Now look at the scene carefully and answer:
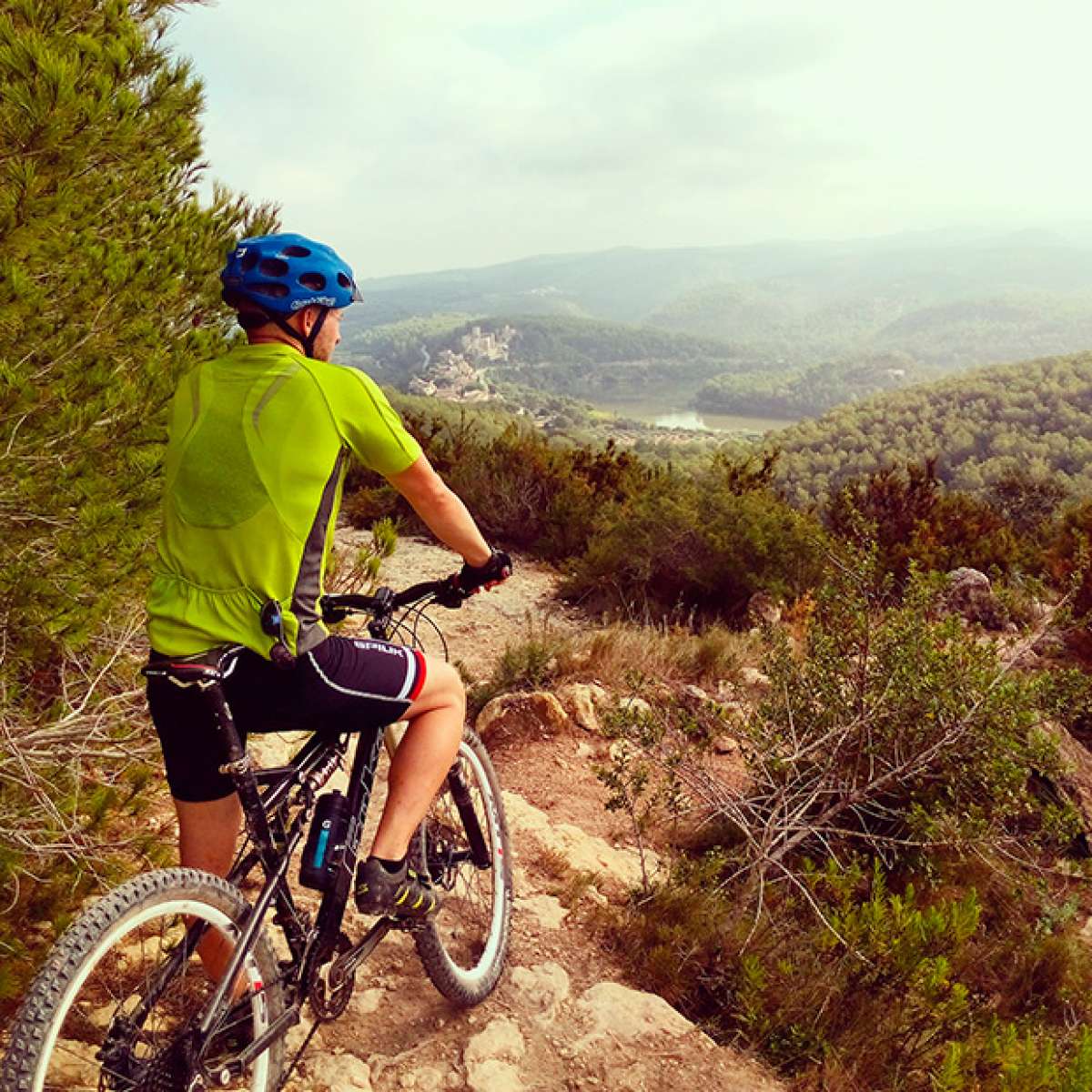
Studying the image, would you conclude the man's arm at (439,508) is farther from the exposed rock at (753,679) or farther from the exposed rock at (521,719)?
the exposed rock at (753,679)

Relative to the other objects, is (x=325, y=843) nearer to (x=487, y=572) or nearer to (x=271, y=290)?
(x=487, y=572)

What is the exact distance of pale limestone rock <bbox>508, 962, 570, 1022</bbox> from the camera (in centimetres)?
276

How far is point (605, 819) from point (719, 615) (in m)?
4.47

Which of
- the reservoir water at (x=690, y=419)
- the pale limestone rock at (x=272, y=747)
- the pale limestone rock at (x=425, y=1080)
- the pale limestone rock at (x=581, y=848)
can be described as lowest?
the reservoir water at (x=690, y=419)

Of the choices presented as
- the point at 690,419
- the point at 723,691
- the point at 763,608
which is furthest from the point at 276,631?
the point at 690,419

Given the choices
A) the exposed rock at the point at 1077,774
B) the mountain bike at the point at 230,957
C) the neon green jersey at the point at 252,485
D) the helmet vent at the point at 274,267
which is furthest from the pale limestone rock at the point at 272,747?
the exposed rock at the point at 1077,774

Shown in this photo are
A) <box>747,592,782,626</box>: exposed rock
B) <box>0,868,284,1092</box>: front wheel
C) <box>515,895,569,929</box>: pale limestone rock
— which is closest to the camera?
<box>0,868,284,1092</box>: front wheel

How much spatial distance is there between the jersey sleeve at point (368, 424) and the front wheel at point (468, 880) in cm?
123

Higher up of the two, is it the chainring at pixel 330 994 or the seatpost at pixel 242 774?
the seatpost at pixel 242 774

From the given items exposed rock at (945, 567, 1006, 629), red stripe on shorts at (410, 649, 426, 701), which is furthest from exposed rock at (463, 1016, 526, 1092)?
exposed rock at (945, 567, 1006, 629)

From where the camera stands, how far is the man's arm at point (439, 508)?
198cm

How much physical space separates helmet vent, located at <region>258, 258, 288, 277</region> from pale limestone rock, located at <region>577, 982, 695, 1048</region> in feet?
8.37

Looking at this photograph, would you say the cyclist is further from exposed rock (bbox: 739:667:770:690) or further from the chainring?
exposed rock (bbox: 739:667:770:690)

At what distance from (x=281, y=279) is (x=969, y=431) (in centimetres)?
8033
